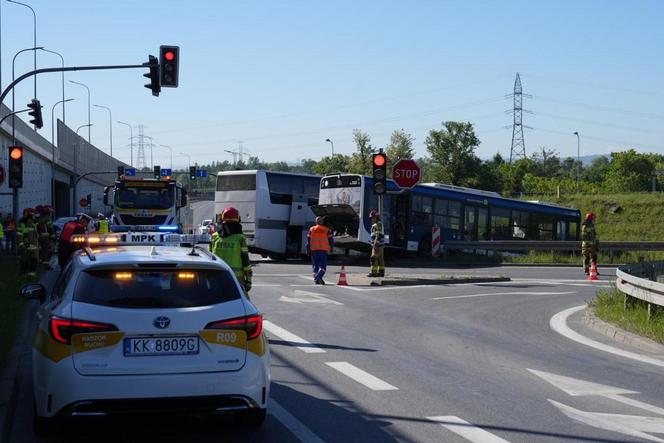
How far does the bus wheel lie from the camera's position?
116 feet

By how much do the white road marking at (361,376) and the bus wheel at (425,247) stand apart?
24849 mm

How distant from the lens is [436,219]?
35.9m

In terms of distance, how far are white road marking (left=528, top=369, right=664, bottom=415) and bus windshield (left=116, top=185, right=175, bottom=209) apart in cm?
2370

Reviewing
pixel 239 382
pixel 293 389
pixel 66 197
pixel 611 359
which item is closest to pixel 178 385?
pixel 239 382

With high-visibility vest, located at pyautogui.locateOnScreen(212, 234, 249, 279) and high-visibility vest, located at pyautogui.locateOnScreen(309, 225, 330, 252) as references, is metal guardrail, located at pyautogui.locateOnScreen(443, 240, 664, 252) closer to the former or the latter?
high-visibility vest, located at pyautogui.locateOnScreen(309, 225, 330, 252)

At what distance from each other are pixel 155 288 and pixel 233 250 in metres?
4.73

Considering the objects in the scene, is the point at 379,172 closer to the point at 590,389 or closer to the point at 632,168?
the point at 590,389

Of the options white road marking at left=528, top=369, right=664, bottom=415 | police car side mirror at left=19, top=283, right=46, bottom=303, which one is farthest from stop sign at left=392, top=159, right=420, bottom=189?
police car side mirror at left=19, top=283, right=46, bottom=303

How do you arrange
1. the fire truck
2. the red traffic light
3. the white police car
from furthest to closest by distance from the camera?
1. the fire truck
2. the red traffic light
3. the white police car

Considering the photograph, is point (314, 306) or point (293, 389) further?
point (314, 306)

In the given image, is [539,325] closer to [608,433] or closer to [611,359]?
[611,359]

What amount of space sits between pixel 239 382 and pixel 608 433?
3009 mm

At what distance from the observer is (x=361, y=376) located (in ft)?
32.5

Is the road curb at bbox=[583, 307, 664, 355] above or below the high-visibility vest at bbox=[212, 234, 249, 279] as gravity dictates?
below
